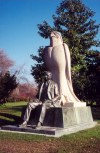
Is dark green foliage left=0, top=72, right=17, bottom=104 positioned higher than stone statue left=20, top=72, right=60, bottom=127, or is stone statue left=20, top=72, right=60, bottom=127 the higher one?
dark green foliage left=0, top=72, right=17, bottom=104

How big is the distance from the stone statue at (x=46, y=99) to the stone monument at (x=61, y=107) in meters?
0.05

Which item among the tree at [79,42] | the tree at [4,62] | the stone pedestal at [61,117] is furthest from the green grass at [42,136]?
the tree at [4,62]

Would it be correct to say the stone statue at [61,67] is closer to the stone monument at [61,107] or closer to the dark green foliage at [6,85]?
the stone monument at [61,107]

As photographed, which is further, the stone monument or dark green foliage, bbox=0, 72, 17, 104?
dark green foliage, bbox=0, 72, 17, 104

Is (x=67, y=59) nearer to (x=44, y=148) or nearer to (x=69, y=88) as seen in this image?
(x=69, y=88)

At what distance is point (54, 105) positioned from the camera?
1359 cm

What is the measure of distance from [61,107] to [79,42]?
17981 millimetres

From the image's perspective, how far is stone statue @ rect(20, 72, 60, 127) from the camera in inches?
518

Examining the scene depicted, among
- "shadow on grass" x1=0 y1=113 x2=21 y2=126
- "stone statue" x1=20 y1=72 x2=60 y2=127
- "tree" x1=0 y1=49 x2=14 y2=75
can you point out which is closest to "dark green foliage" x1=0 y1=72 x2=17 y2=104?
"shadow on grass" x1=0 y1=113 x2=21 y2=126

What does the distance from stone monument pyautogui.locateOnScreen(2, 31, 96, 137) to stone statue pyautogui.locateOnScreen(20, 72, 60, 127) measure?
0.17 ft

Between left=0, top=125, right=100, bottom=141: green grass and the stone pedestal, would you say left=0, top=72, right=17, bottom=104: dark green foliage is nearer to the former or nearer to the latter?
the stone pedestal

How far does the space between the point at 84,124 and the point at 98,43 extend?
19352mm

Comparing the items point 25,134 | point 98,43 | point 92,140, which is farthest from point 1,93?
point 98,43

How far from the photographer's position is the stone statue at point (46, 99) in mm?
13164
